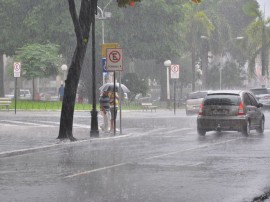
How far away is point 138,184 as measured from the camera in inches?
473

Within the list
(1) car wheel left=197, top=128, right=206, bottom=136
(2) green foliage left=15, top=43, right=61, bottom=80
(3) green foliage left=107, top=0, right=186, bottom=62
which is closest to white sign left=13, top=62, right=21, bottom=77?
(2) green foliage left=15, top=43, right=61, bottom=80

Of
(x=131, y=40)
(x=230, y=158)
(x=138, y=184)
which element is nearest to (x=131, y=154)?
(x=230, y=158)

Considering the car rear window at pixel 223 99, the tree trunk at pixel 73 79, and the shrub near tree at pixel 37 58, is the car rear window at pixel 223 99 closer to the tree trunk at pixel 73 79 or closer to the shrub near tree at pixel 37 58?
the tree trunk at pixel 73 79

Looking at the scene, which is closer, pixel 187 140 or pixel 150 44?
pixel 187 140

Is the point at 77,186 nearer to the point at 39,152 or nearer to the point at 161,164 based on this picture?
the point at 161,164

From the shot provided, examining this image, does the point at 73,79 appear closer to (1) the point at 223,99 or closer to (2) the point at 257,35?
(1) the point at 223,99

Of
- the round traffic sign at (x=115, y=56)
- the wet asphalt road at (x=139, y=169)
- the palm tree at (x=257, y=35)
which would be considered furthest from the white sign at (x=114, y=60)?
the palm tree at (x=257, y=35)

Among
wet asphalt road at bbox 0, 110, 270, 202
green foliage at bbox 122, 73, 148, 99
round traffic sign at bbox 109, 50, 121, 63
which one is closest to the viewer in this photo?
wet asphalt road at bbox 0, 110, 270, 202

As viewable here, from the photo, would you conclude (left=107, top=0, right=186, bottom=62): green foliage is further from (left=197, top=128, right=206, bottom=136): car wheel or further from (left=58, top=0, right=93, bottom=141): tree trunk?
(left=58, top=0, right=93, bottom=141): tree trunk

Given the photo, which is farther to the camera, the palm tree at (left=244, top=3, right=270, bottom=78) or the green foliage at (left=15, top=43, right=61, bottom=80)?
the palm tree at (left=244, top=3, right=270, bottom=78)

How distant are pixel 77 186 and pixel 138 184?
3.41ft

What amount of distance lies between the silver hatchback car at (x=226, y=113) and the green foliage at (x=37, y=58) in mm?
33099

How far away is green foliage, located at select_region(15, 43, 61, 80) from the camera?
5653 cm

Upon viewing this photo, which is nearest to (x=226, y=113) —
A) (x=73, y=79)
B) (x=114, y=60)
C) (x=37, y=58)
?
(x=114, y=60)
